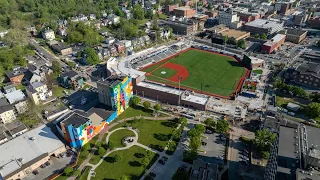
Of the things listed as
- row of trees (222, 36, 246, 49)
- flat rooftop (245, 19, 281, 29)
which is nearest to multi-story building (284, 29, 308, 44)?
flat rooftop (245, 19, 281, 29)

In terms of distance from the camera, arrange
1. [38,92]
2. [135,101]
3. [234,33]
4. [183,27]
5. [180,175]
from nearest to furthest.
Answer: [180,175]
[135,101]
[38,92]
[234,33]
[183,27]

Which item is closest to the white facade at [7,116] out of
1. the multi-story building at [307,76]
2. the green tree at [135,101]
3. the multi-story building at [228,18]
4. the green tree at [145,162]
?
the green tree at [135,101]

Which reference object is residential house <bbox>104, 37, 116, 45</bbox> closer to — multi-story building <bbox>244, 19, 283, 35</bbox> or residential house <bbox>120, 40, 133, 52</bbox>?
residential house <bbox>120, 40, 133, 52</bbox>

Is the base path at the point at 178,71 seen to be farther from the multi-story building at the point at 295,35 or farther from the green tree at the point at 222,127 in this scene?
the multi-story building at the point at 295,35

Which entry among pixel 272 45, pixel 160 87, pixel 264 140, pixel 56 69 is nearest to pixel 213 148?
pixel 264 140

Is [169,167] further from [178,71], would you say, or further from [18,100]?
[18,100]

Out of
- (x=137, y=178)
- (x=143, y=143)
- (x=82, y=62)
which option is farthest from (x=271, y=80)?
(x=82, y=62)

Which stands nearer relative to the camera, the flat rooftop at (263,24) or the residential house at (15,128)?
the residential house at (15,128)
